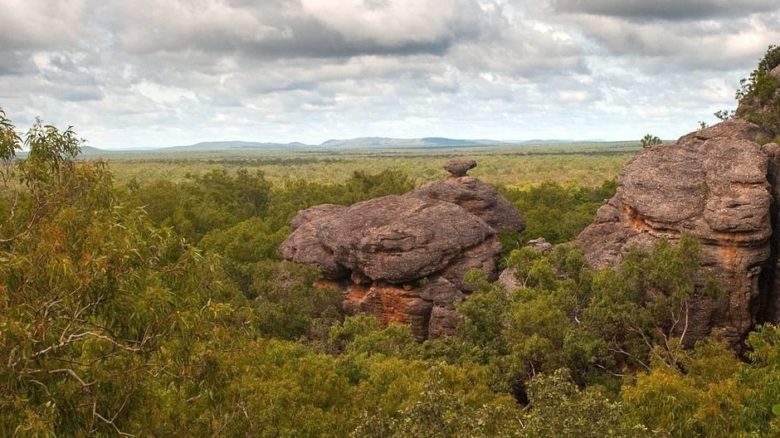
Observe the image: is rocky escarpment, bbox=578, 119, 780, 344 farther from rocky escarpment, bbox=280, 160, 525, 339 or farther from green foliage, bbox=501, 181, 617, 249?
green foliage, bbox=501, 181, 617, 249

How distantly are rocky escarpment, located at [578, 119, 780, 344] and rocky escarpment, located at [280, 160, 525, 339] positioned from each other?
26.8 feet

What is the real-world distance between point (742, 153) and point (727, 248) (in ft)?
18.3

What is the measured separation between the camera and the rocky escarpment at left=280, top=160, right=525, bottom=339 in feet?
136

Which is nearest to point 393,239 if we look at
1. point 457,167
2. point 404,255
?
point 404,255

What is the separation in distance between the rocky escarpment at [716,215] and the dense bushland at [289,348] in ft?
5.66

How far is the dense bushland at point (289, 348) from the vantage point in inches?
429

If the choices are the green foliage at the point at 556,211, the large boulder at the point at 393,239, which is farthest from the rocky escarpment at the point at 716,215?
the green foliage at the point at 556,211

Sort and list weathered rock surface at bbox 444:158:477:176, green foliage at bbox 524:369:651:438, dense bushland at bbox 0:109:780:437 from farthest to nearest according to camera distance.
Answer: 1. weathered rock surface at bbox 444:158:477:176
2. green foliage at bbox 524:369:651:438
3. dense bushland at bbox 0:109:780:437

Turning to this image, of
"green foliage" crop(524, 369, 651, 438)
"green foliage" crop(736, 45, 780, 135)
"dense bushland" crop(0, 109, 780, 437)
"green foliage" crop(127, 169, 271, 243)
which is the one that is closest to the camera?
"dense bushland" crop(0, 109, 780, 437)

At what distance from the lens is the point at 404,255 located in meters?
41.8

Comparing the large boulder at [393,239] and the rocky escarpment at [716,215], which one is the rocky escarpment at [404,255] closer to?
the large boulder at [393,239]

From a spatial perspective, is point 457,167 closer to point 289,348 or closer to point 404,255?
point 404,255

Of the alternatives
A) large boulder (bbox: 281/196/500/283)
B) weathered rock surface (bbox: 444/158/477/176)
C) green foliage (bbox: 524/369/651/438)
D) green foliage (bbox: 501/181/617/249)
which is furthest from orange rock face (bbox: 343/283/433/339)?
green foliage (bbox: 524/369/651/438)

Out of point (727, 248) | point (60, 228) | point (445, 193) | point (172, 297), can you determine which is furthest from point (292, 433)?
point (445, 193)
